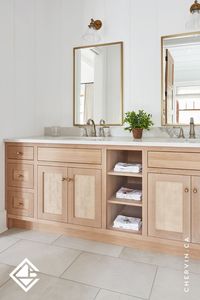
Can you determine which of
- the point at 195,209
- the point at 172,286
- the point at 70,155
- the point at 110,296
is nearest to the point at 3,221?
the point at 70,155

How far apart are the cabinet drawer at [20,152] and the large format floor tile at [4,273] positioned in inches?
36.7

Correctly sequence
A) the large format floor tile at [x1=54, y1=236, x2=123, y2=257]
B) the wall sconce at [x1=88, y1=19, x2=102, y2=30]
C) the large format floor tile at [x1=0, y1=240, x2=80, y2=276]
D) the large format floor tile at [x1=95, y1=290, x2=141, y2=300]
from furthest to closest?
the wall sconce at [x1=88, y1=19, x2=102, y2=30], the large format floor tile at [x1=54, y1=236, x2=123, y2=257], the large format floor tile at [x1=0, y1=240, x2=80, y2=276], the large format floor tile at [x1=95, y1=290, x2=141, y2=300]

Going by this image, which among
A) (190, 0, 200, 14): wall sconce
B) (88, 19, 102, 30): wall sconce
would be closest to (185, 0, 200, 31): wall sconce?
(190, 0, 200, 14): wall sconce

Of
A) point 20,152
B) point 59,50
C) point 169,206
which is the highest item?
point 59,50

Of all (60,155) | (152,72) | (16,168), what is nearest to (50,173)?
(60,155)

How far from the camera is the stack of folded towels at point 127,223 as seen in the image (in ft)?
6.90

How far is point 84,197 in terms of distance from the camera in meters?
2.22

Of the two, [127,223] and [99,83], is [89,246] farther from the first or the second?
[99,83]

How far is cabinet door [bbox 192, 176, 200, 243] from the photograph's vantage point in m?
1.87

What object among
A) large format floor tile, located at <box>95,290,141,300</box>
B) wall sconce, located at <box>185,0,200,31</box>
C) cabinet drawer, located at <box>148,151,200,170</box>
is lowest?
large format floor tile, located at <box>95,290,141,300</box>

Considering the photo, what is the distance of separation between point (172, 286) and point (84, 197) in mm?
942

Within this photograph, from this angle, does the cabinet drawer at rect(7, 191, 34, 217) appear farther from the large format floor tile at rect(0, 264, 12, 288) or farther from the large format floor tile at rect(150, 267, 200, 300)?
the large format floor tile at rect(150, 267, 200, 300)

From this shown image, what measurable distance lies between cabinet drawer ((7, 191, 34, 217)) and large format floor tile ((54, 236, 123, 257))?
412 millimetres

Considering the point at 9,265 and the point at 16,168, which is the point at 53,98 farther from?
the point at 9,265
